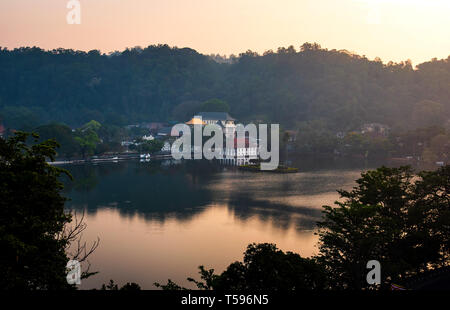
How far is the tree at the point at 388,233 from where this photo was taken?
1298cm

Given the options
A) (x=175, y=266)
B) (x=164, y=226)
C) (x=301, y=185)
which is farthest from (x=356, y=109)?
(x=175, y=266)

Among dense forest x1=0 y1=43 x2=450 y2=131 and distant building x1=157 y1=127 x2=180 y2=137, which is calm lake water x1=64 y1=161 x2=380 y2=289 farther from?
dense forest x1=0 y1=43 x2=450 y2=131

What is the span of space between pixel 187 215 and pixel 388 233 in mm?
13463

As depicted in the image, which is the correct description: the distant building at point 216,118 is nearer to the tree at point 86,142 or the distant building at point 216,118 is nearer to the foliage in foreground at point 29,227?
the tree at point 86,142

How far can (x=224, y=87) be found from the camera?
95438 mm

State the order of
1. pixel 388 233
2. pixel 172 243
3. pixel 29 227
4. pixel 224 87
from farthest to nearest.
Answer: pixel 224 87 < pixel 172 243 < pixel 388 233 < pixel 29 227

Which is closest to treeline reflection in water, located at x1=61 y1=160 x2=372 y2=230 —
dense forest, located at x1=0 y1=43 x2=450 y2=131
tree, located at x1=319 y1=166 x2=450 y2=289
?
tree, located at x1=319 y1=166 x2=450 y2=289

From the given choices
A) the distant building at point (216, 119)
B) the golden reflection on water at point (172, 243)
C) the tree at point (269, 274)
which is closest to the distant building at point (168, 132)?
the distant building at point (216, 119)

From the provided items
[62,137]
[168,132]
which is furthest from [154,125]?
[62,137]

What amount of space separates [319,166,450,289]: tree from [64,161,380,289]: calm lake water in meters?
4.26

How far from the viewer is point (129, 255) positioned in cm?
1830

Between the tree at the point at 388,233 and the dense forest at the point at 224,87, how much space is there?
182ft

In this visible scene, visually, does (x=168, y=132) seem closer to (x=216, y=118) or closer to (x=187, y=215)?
(x=216, y=118)

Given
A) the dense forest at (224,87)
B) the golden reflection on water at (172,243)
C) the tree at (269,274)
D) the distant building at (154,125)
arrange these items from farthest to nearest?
the distant building at (154,125) < the dense forest at (224,87) < the golden reflection on water at (172,243) < the tree at (269,274)
